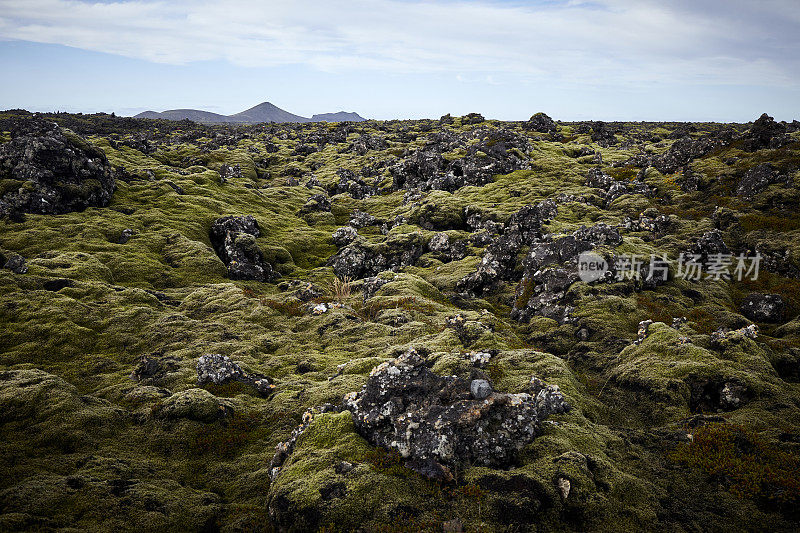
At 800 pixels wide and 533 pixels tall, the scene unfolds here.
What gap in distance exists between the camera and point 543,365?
1334 centimetres

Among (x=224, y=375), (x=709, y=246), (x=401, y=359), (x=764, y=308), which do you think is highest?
(x=709, y=246)

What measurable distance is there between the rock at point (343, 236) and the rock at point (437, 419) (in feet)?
87.8

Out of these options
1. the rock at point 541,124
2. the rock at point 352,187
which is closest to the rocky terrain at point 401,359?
the rock at point 352,187

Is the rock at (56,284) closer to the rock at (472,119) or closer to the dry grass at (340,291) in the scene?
the dry grass at (340,291)

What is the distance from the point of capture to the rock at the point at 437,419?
8.34 m

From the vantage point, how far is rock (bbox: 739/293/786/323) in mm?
20328

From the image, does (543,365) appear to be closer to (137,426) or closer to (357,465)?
(357,465)

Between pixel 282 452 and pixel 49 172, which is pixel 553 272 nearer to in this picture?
pixel 282 452

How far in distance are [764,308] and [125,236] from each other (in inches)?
1576

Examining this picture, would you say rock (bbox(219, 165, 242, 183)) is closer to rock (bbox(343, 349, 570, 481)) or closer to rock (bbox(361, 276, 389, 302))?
rock (bbox(361, 276, 389, 302))

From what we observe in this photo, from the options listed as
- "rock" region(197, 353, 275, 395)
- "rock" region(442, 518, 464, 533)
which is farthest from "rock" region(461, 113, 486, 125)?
"rock" region(442, 518, 464, 533)

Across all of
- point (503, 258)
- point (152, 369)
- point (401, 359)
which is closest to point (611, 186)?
point (503, 258)

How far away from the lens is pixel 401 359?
1042cm

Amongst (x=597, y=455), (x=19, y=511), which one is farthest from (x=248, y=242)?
(x=597, y=455)
